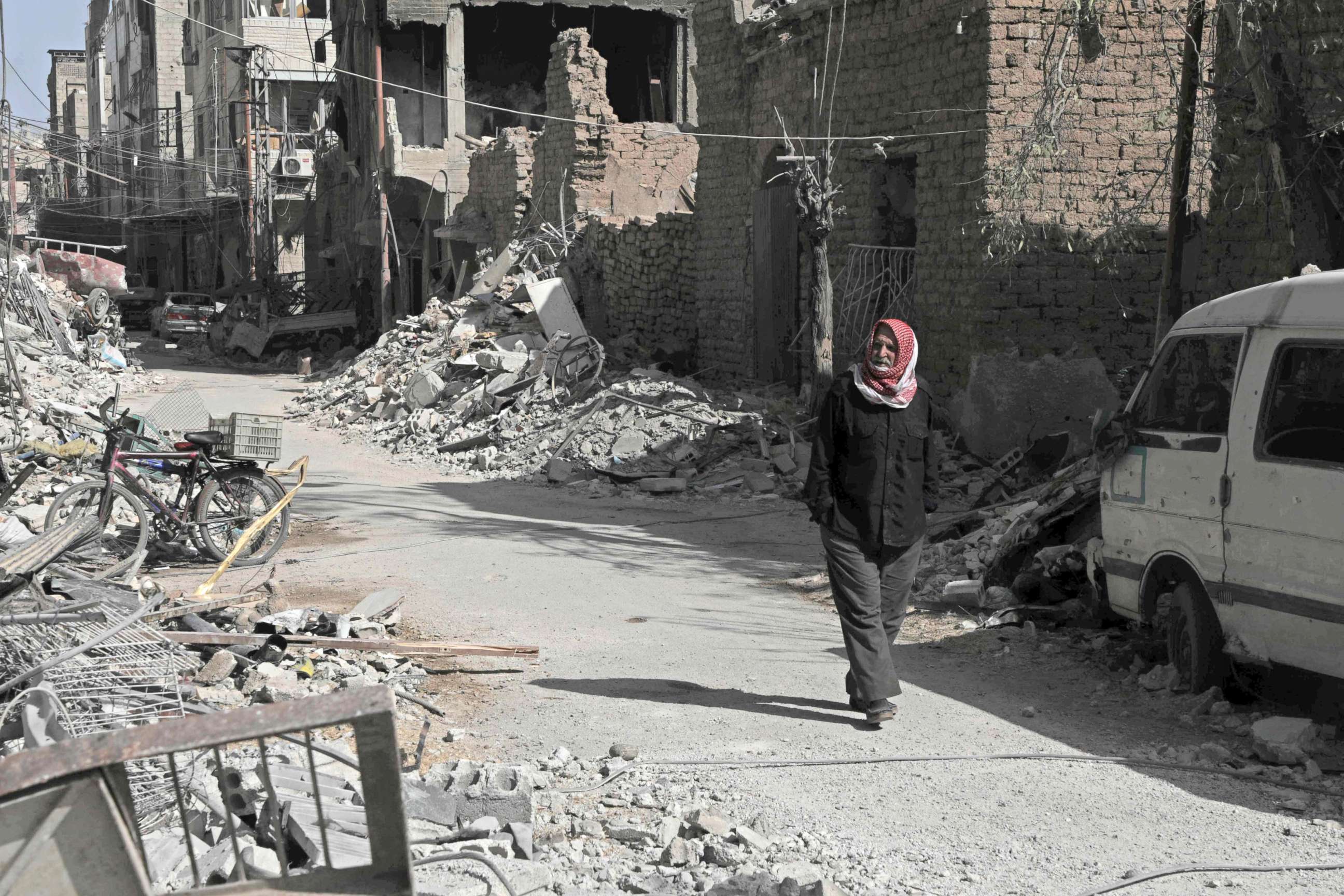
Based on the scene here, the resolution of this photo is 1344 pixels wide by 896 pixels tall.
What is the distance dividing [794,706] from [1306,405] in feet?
8.53

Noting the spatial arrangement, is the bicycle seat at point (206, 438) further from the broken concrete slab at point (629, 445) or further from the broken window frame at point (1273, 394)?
the broken window frame at point (1273, 394)

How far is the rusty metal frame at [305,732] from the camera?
242 cm

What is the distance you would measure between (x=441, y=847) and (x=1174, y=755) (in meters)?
3.03

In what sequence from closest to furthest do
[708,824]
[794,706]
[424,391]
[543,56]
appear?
[708,824] → [794,706] → [424,391] → [543,56]

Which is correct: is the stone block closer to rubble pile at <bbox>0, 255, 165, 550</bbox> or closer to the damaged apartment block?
rubble pile at <bbox>0, 255, 165, 550</bbox>

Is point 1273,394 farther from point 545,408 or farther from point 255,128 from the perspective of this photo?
point 255,128

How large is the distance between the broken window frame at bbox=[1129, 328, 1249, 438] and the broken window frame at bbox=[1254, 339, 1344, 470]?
0.18m

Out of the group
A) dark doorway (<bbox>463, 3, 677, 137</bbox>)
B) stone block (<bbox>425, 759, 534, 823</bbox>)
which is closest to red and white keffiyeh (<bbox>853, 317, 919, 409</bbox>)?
stone block (<bbox>425, 759, 534, 823</bbox>)

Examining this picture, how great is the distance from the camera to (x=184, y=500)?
10453 millimetres

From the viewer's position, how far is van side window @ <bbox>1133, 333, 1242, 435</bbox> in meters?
6.08

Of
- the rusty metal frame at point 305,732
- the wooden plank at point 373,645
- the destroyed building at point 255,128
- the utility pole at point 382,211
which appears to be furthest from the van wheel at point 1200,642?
the destroyed building at point 255,128

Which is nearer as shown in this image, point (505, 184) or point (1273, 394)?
point (1273, 394)

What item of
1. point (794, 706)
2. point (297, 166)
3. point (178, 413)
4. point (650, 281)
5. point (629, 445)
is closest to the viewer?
point (794, 706)

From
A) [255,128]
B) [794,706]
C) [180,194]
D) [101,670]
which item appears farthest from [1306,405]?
[180,194]
